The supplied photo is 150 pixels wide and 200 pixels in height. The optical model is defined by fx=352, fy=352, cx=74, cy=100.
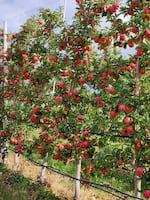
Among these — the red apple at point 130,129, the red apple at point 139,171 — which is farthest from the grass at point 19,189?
the red apple at point 130,129

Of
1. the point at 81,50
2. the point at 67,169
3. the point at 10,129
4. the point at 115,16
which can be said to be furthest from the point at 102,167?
the point at 67,169

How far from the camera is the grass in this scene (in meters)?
8.89

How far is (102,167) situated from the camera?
7191mm

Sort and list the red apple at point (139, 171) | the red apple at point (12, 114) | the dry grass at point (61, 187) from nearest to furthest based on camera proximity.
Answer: the red apple at point (139, 171), the dry grass at point (61, 187), the red apple at point (12, 114)

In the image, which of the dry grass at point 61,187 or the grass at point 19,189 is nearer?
the grass at point 19,189

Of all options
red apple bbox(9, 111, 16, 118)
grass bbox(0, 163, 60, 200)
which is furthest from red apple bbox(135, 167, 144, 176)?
red apple bbox(9, 111, 16, 118)

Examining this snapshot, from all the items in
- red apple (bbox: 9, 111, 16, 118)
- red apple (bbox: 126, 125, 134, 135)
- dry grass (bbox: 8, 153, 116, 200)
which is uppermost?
red apple (bbox: 9, 111, 16, 118)

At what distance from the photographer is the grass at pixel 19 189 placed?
889cm

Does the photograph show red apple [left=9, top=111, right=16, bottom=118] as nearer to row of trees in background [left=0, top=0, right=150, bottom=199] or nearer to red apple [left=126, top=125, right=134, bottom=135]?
row of trees in background [left=0, top=0, right=150, bottom=199]

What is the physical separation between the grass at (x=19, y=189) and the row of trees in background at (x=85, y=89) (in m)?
0.96

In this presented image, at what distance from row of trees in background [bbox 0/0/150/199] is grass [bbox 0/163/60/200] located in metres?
0.96

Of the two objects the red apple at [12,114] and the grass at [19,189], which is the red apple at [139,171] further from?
the red apple at [12,114]

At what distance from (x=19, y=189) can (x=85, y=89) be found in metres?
3.35

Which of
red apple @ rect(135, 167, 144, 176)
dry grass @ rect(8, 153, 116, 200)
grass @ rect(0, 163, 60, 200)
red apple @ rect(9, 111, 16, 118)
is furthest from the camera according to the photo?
red apple @ rect(9, 111, 16, 118)
